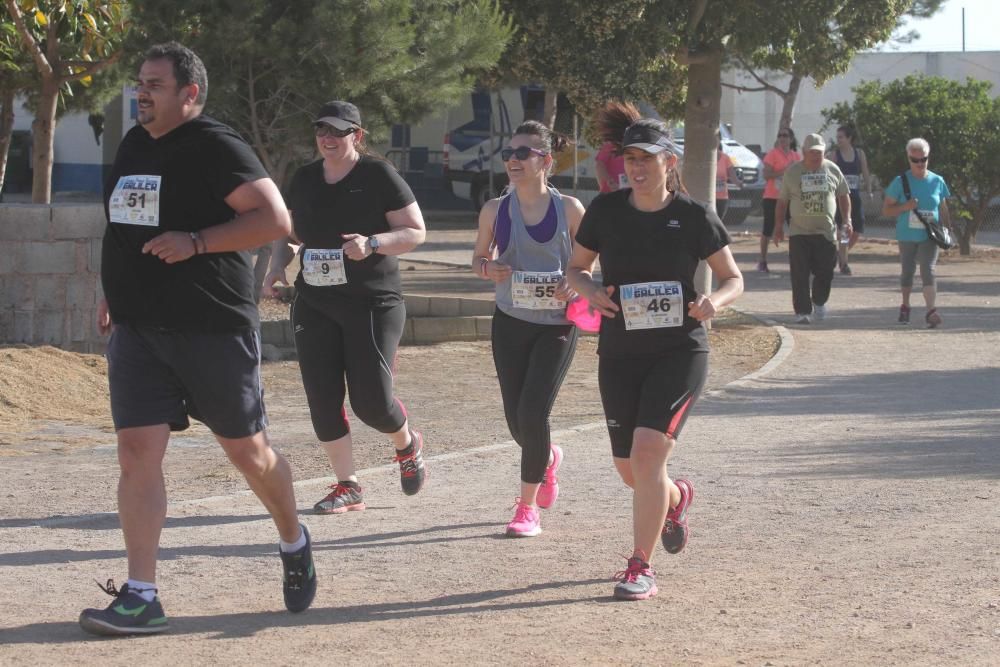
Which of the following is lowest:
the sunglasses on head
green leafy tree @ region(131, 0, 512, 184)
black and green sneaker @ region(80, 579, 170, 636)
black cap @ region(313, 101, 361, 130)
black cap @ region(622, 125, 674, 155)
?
black and green sneaker @ region(80, 579, 170, 636)

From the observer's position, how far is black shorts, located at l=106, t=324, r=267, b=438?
5172 millimetres

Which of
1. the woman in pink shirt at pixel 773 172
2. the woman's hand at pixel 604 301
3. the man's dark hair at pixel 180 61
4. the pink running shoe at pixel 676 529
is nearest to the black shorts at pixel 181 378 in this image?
the man's dark hair at pixel 180 61

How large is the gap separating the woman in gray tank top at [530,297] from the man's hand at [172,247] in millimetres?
2110

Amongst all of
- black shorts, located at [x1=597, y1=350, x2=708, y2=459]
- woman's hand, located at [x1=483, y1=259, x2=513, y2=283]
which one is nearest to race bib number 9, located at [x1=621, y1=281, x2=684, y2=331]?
black shorts, located at [x1=597, y1=350, x2=708, y2=459]

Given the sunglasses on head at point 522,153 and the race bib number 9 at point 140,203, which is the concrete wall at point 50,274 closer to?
the sunglasses on head at point 522,153

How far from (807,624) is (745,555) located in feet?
3.49

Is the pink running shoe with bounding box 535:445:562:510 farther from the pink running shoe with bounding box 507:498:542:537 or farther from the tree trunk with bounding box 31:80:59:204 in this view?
the tree trunk with bounding box 31:80:59:204

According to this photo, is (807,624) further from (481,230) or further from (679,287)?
(481,230)

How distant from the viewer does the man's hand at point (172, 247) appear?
16.3 feet

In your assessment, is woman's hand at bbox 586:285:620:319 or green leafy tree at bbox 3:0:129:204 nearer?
woman's hand at bbox 586:285:620:319

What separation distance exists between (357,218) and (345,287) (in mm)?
330

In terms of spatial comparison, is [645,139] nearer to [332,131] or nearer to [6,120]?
[332,131]

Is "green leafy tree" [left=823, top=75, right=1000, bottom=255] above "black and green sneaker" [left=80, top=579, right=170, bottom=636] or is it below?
above

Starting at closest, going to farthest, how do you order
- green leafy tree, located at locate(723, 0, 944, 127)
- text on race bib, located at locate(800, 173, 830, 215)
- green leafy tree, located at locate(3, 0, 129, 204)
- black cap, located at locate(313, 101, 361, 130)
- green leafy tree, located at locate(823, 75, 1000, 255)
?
black cap, located at locate(313, 101, 361, 130)
green leafy tree, located at locate(3, 0, 129, 204)
green leafy tree, located at locate(723, 0, 944, 127)
text on race bib, located at locate(800, 173, 830, 215)
green leafy tree, located at locate(823, 75, 1000, 255)
